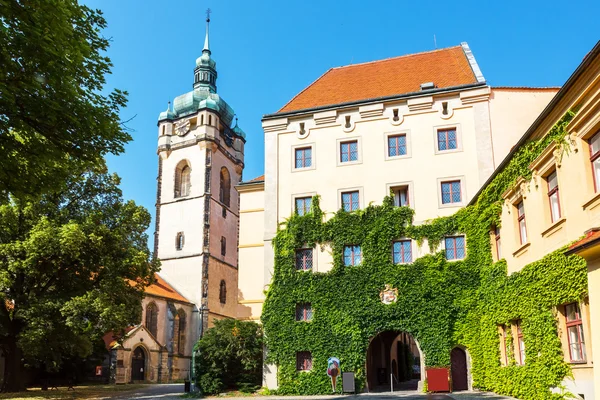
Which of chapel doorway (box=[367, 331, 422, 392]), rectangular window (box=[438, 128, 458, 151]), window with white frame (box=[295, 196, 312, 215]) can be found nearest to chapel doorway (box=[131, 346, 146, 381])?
chapel doorway (box=[367, 331, 422, 392])

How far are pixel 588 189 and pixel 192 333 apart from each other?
1748 inches

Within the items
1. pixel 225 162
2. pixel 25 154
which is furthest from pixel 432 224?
pixel 225 162

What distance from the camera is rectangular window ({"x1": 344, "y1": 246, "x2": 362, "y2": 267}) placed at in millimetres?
24917

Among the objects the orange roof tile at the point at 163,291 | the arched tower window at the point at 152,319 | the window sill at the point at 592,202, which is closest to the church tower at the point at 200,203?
the orange roof tile at the point at 163,291

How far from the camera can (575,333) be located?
13.4 m

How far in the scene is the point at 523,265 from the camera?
1656 cm

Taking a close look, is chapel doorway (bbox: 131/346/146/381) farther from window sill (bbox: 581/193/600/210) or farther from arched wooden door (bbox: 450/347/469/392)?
window sill (bbox: 581/193/600/210)

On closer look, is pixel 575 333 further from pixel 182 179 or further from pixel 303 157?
→ pixel 182 179

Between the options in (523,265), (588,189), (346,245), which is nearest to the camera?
(588,189)

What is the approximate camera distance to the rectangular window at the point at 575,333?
1305 cm

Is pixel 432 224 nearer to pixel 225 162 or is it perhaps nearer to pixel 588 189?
pixel 588 189

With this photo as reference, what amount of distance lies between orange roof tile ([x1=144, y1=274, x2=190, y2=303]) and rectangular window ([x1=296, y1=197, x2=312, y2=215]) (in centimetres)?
2467

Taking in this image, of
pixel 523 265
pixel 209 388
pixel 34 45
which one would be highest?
pixel 34 45

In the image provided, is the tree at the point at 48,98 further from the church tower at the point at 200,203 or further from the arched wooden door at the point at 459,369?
the church tower at the point at 200,203
